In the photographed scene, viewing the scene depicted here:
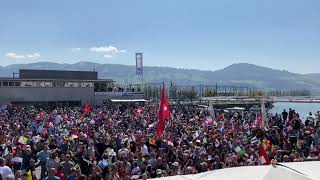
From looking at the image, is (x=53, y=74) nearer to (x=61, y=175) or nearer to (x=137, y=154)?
(x=137, y=154)

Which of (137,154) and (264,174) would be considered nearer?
(264,174)

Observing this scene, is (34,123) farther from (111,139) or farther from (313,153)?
(313,153)

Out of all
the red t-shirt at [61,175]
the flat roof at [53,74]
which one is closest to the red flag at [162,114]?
the red t-shirt at [61,175]

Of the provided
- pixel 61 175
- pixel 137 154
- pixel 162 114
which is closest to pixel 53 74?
pixel 162 114

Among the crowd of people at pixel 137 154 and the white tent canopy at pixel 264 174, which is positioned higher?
the white tent canopy at pixel 264 174

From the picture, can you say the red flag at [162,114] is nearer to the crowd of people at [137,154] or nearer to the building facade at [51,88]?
the crowd of people at [137,154]

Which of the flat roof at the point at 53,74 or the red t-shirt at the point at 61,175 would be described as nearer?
the red t-shirt at the point at 61,175

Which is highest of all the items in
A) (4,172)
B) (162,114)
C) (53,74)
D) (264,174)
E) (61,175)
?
(53,74)

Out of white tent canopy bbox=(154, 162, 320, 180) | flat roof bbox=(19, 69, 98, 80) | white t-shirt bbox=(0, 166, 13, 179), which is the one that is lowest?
white t-shirt bbox=(0, 166, 13, 179)

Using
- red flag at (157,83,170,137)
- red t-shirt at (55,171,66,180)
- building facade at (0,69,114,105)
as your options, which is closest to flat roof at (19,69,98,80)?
building facade at (0,69,114,105)

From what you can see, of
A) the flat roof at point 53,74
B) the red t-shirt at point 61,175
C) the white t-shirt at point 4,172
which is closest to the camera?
the white t-shirt at point 4,172

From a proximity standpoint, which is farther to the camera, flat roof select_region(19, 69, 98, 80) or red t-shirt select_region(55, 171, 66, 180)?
flat roof select_region(19, 69, 98, 80)

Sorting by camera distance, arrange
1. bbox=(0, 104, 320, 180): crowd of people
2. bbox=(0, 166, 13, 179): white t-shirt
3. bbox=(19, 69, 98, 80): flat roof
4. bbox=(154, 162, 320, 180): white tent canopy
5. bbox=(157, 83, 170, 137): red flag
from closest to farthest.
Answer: bbox=(154, 162, 320, 180): white tent canopy, bbox=(0, 166, 13, 179): white t-shirt, bbox=(0, 104, 320, 180): crowd of people, bbox=(157, 83, 170, 137): red flag, bbox=(19, 69, 98, 80): flat roof

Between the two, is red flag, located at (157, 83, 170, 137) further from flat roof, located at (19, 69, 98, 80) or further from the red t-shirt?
flat roof, located at (19, 69, 98, 80)
